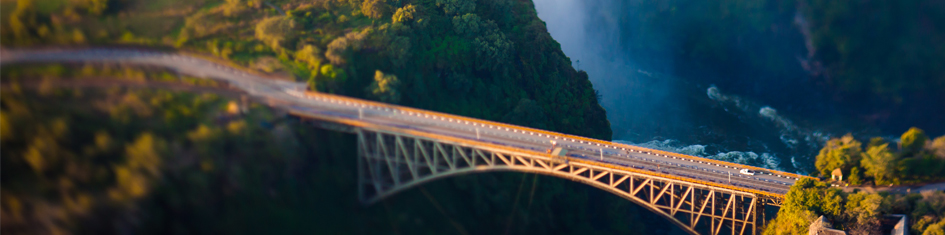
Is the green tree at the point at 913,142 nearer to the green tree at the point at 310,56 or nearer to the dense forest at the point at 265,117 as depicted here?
the dense forest at the point at 265,117

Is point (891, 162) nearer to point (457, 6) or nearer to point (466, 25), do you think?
point (466, 25)

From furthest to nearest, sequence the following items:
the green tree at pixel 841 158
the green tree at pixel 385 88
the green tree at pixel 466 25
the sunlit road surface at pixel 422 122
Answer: the green tree at pixel 466 25 < the green tree at pixel 385 88 < the green tree at pixel 841 158 < the sunlit road surface at pixel 422 122

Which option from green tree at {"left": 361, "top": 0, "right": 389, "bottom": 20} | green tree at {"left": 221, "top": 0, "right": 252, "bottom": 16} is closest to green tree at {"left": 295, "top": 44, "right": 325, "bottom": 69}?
green tree at {"left": 221, "top": 0, "right": 252, "bottom": 16}

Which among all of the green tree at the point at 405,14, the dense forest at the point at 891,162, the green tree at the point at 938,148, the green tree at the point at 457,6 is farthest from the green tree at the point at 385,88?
the green tree at the point at 938,148

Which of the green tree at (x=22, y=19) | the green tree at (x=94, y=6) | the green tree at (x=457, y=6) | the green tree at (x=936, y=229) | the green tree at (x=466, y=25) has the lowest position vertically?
the green tree at (x=936, y=229)

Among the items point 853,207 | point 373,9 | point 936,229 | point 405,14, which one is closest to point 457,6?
point 405,14

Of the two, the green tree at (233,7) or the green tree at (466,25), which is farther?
Answer: the green tree at (466,25)

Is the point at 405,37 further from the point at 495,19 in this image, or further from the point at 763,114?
the point at 763,114
